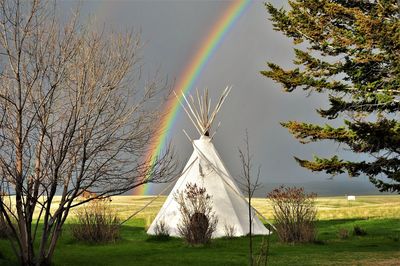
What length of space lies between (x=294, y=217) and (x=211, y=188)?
14.6 ft

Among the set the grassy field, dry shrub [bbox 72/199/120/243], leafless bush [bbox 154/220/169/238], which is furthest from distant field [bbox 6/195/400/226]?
the grassy field

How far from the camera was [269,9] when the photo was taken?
17484mm

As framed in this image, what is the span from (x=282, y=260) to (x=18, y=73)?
7291mm

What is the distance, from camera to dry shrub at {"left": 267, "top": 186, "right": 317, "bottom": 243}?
14.7 meters

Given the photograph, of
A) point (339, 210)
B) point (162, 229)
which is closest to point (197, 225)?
point (162, 229)

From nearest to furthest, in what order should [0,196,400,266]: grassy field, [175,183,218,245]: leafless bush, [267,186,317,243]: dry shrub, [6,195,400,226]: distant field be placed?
1. [0,196,400,266]: grassy field
2. [175,183,218,245]: leafless bush
3. [267,186,317,243]: dry shrub
4. [6,195,400,226]: distant field

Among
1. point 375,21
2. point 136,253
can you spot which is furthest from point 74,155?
point 375,21

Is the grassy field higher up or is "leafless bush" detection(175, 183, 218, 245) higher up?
"leafless bush" detection(175, 183, 218, 245)

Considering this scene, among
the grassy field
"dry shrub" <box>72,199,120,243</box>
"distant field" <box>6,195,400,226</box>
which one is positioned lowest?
the grassy field

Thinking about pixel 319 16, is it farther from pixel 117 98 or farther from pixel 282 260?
pixel 117 98

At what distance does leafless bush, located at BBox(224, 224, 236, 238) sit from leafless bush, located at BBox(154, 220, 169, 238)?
2126 millimetres

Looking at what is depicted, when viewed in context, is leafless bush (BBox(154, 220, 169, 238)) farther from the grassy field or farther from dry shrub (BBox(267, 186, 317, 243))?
dry shrub (BBox(267, 186, 317, 243))

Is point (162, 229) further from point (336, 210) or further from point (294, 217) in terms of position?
point (336, 210)

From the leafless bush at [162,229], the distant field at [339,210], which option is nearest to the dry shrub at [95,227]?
the leafless bush at [162,229]
